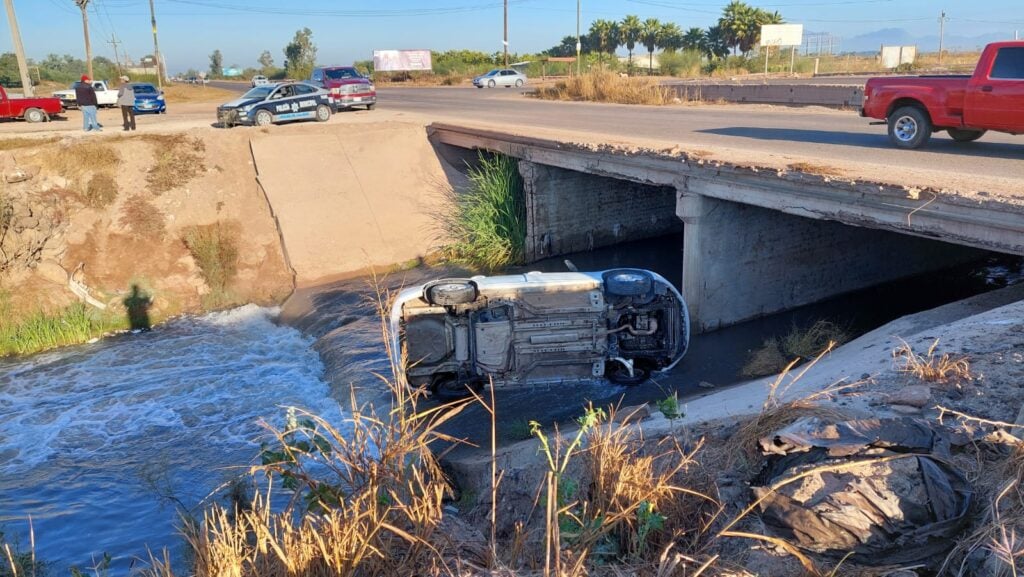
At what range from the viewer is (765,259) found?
44.0 feet

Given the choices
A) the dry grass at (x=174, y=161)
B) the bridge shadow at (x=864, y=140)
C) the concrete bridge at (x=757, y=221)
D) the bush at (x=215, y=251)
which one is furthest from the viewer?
the dry grass at (x=174, y=161)

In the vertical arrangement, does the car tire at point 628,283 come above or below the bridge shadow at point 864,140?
Answer: below

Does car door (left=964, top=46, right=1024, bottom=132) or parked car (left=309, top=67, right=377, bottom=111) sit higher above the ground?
parked car (left=309, top=67, right=377, bottom=111)

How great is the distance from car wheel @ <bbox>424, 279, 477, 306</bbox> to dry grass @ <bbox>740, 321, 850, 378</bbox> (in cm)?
448

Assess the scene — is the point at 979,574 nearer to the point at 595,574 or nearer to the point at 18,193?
the point at 595,574

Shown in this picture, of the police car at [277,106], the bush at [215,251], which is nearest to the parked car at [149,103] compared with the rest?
the police car at [277,106]

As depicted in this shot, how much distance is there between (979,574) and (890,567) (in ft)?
1.25

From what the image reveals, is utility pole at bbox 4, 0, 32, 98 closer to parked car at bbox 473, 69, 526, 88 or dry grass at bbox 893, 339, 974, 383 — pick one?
parked car at bbox 473, 69, 526, 88

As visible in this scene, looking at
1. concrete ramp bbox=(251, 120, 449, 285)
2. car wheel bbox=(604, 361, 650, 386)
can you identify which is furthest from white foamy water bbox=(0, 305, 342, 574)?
car wheel bbox=(604, 361, 650, 386)

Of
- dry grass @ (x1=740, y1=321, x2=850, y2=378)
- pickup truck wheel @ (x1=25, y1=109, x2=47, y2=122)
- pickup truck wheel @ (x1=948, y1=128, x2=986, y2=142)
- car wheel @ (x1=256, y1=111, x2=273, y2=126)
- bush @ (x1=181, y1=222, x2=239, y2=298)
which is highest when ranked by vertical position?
pickup truck wheel @ (x1=25, y1=109, x2=47, y2=122)

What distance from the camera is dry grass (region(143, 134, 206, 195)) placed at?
1912 cm

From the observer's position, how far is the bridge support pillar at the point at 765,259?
1266 centimetres

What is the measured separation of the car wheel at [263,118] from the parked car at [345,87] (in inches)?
248

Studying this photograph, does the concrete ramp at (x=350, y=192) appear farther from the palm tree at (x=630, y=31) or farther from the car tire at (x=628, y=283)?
the palm tree at (x=630, y=31)
